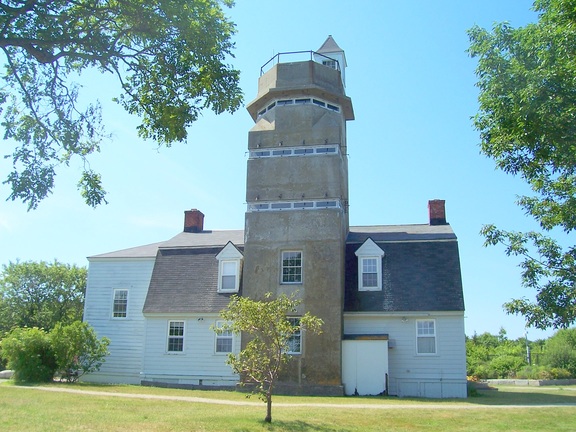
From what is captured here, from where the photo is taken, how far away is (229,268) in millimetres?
29344

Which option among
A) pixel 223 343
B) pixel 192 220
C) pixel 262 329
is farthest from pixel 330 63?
pixel 262 329

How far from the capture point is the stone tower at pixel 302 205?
85.5ft

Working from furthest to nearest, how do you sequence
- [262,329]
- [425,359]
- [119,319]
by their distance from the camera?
1. [119,319]
2. [425,359]
3. [262,329]

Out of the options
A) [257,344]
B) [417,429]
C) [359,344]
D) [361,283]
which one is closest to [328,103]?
[361,283]

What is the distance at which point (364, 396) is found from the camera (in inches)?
980

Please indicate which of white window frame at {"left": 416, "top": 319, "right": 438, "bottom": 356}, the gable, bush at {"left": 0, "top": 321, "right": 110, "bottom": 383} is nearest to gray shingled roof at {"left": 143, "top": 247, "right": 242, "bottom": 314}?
bush at {"left": 0, "top": 321, "right": 110, "bottom": 383}

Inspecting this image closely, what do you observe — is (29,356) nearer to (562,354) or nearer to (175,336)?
(175,336)

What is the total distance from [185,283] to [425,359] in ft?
40.2

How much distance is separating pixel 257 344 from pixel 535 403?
10.5m

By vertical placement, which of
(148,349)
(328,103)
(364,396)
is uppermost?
(328,103)

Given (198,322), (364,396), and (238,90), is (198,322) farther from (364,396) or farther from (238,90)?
(238,90)

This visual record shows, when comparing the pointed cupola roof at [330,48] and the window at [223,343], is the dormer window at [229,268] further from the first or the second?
the pointed cupola roof at [330,48]

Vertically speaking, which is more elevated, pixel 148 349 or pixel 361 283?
pixel 361 283

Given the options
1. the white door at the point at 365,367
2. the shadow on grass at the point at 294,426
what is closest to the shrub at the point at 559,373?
the white door at the point at 365,367
